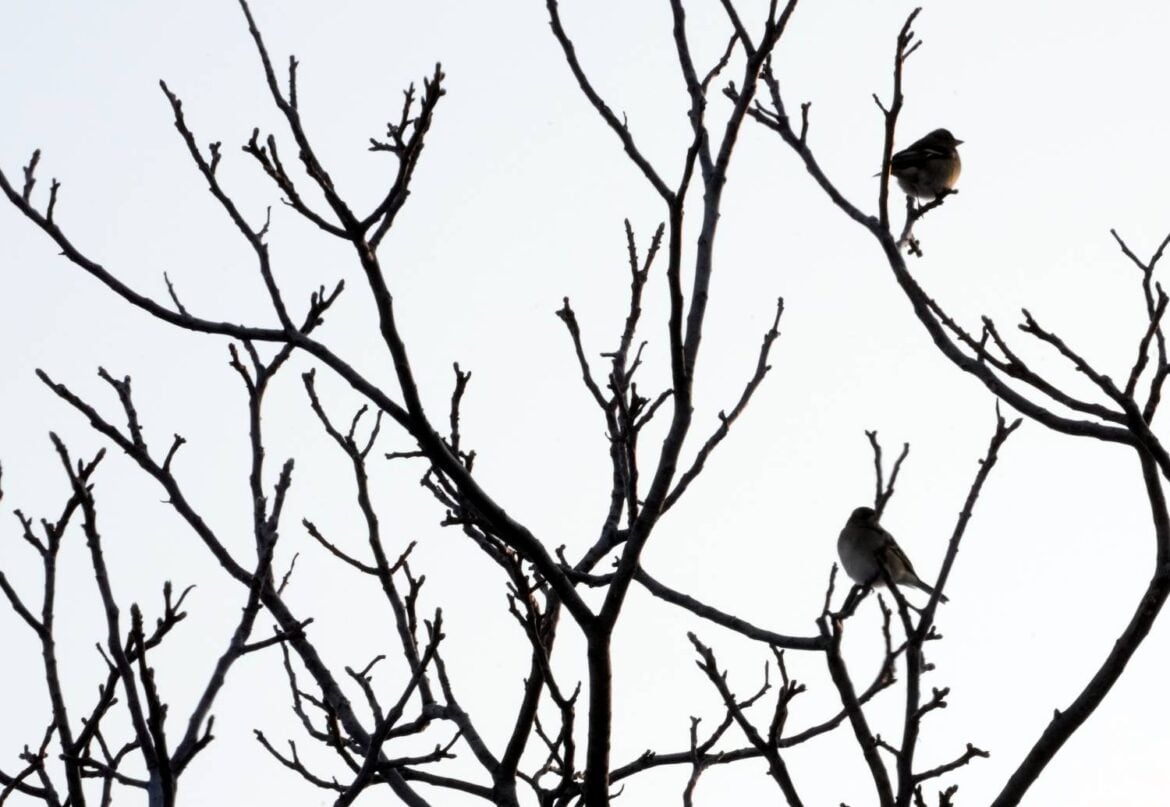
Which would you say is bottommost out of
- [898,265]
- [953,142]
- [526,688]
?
[526,688]

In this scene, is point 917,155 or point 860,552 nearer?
point 860,552

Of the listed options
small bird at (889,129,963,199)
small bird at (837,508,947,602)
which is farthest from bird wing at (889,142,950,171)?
small bird at (837,508,947,602)

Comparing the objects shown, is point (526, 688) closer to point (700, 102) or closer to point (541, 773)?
point (541, 773)

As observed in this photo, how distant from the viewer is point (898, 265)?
12.9 ft

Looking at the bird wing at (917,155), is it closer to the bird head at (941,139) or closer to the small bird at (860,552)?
the bird head at (941,139)

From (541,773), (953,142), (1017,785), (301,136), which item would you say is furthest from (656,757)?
(953,142)

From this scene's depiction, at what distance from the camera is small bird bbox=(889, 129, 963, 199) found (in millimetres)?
12273

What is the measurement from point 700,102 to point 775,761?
158 centimetres

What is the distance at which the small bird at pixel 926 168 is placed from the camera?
12.3m

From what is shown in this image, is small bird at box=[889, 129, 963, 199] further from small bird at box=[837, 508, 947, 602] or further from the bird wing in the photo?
small bird at box=[837, 508, 947, 602]

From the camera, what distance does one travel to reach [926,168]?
1241cm

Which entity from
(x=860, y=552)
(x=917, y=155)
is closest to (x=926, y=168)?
(x=917, y=155)

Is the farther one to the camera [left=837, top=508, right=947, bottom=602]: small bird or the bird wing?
the bird wing

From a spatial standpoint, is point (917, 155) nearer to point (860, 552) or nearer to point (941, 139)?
point (941, 139)
